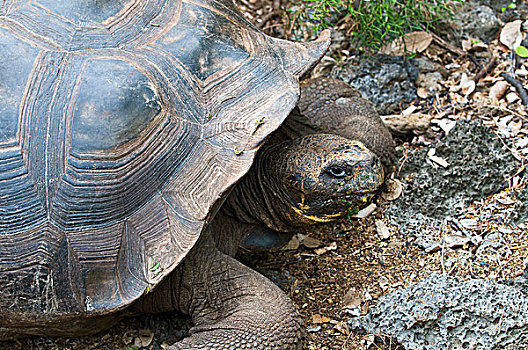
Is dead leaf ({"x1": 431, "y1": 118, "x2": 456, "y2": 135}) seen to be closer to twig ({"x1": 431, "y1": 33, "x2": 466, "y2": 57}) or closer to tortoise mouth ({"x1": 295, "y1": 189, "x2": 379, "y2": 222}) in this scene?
twig ({"x1": 431, "y1": 33, "x2": 466, "y2": 57})

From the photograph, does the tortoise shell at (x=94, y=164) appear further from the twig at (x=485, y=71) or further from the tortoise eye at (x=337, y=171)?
the twig at (x=485, y=71)

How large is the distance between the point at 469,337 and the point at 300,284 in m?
0.94

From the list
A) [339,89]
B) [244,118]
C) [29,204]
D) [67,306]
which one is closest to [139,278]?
[67,306]

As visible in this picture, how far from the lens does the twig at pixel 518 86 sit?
4092mm

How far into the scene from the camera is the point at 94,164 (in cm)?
256

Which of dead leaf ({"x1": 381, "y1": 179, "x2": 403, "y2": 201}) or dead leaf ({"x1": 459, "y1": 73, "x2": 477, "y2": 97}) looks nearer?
dead leaf ({"x1": 381, "y1": 179, "x2": 403, "y2": 201})

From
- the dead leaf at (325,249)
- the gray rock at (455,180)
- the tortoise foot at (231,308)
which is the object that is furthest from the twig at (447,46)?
the tortoise foot at (231,308)

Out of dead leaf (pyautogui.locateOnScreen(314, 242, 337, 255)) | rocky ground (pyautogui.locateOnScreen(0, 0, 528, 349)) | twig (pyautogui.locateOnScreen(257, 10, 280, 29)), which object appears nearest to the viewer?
rocky ground (pyautogui.locateOnScreen(0, 0, 528, 349))

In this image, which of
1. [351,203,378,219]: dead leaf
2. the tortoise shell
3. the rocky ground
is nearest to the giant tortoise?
the tortoise shell

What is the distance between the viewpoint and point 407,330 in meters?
2.84

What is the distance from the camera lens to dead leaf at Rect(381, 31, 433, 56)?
4.57 m

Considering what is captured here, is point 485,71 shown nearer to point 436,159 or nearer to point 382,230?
point 436,159

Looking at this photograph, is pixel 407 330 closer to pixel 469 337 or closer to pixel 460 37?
pixel 469 337

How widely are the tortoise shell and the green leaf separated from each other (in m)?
2.54
